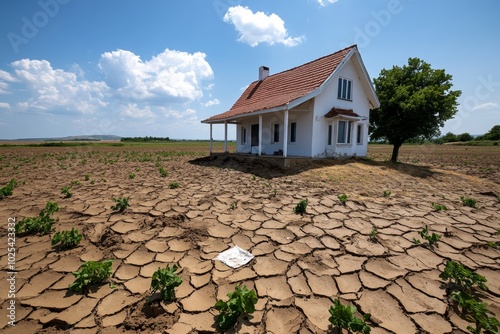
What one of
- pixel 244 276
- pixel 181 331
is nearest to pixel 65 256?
pixel 181 331

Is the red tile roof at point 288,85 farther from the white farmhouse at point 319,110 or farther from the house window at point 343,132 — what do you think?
the house window at point 343,132

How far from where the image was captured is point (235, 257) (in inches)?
128

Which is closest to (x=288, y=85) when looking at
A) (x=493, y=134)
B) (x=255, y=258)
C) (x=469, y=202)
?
(x=469, y=202)

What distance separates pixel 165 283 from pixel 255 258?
4.20 feet

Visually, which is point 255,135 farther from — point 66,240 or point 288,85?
point 66,240

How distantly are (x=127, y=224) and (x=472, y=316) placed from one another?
16.3 ft

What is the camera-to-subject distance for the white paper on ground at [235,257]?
3098 millimetres

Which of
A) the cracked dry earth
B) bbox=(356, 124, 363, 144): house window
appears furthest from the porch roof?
the cracked dry earth

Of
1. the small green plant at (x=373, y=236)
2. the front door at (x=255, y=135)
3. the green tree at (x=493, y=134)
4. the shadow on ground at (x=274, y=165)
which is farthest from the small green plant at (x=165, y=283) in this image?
the green tree at (x=493, y=134)

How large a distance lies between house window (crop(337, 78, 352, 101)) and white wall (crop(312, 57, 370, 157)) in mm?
222

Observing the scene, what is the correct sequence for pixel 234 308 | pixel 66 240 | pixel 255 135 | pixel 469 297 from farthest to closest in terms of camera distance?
pixel 255 135 < pixel 66 240 < pixel 469 297 < pixel 234 308

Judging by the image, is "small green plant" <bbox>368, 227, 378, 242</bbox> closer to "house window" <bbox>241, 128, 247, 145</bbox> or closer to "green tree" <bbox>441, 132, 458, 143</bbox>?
"house window" <bbox>241, 128, 247, 145</bbox>

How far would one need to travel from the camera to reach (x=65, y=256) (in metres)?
3.17

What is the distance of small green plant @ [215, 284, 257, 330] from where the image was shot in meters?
2.09
